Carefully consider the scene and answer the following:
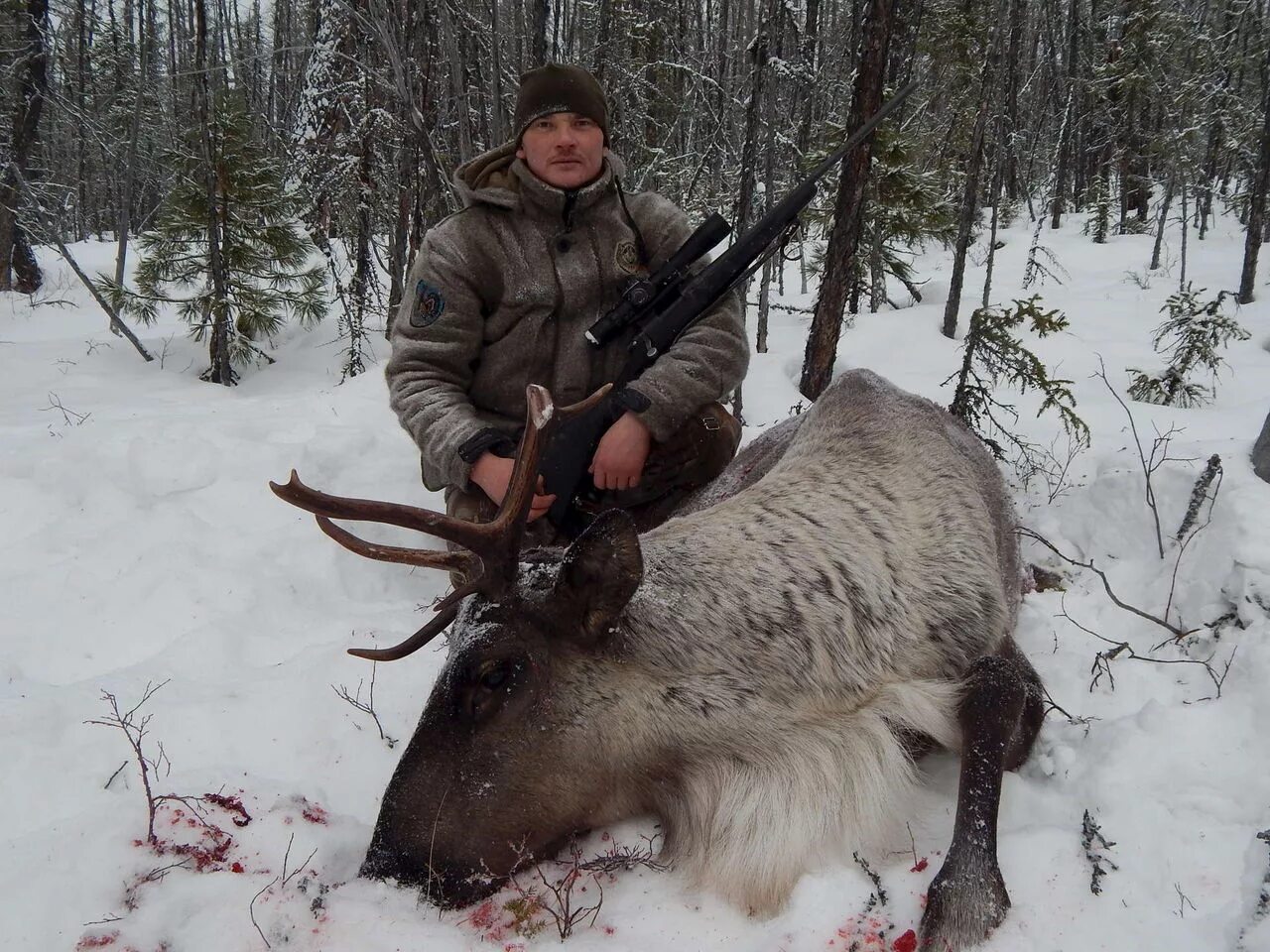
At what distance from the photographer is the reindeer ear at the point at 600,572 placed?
2.12 m

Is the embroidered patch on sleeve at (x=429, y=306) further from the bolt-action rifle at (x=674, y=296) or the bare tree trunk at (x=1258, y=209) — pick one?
the bare tree trunk at (x=1258, y=209)

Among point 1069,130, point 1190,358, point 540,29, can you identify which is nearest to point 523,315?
point 540,29

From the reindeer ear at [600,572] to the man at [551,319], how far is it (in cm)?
125

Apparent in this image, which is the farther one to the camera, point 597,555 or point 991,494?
point 991,494

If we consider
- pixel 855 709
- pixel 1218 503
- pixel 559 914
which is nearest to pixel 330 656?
pixel 559 914

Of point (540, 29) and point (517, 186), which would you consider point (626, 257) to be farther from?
point (540, 29)

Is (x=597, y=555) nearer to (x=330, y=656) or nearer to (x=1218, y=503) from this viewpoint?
(x=330, y=656)

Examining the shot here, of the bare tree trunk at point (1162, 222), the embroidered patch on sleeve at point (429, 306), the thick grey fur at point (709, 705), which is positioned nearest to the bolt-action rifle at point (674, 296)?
the embroidered patch on sleeve at point (429, 306)

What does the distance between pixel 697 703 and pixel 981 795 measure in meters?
0.73

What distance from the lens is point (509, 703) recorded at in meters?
2.10

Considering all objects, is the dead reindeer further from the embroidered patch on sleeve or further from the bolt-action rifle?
the embroidered patch on sleeve

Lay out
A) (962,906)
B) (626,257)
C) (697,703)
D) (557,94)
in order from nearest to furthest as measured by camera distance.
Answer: (962,906), (697,703), (557,94), (626,257)

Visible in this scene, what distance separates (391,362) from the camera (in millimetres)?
3670

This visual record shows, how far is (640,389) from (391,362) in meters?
1.16
